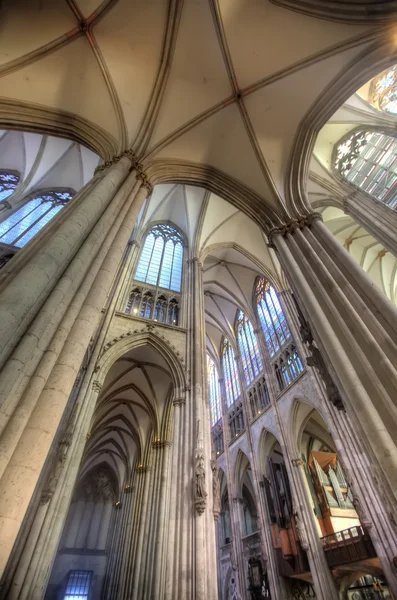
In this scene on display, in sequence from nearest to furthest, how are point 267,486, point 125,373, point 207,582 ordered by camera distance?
point 207,582 → point 125,373 → point 267,486

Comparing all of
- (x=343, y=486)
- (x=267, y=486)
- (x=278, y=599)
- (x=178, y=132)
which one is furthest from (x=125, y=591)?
(x=178, y=132)

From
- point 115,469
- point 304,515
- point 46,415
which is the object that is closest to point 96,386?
point 46,415

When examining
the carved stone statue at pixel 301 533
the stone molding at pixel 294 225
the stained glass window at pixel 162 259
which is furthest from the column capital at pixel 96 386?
the carved stone statue at pixel 301 533

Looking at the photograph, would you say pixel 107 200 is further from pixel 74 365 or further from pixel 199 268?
pixel 199 268

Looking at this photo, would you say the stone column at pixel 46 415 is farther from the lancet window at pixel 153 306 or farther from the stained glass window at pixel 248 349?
the stained glass window at pixel 248 349

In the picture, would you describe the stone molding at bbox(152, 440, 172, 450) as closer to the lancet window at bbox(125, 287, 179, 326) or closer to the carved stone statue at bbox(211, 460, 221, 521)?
the lancet window at bbox(125, 287, 179, 326)

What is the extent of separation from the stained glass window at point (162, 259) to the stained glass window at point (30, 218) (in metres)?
4.08

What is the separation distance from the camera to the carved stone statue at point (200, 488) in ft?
19.7

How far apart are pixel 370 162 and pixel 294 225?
631 cm

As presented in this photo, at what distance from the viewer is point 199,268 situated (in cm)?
1230

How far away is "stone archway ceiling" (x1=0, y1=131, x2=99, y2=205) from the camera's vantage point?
12.5 meters

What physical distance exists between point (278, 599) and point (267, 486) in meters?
3.44

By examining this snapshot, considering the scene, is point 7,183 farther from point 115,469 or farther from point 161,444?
point 115,469

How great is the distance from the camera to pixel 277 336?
1487cm
